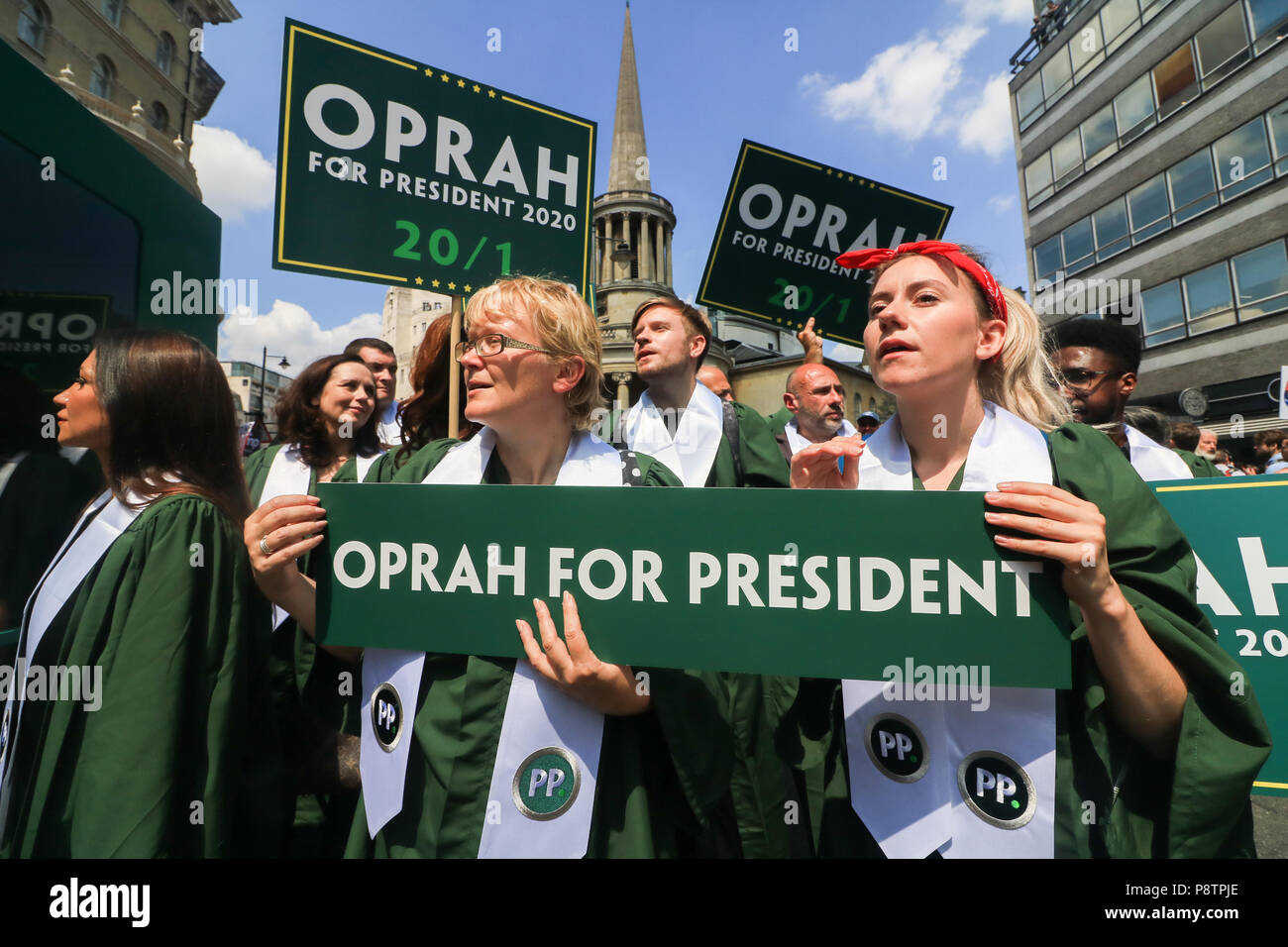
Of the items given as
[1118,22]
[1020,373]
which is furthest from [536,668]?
[1118,22]

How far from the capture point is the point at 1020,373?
5.57 feet

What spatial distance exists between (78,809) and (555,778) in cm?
104

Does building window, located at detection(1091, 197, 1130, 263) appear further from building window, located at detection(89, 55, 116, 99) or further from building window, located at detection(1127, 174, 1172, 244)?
building window, located at detection(89, 55, 116, 99)

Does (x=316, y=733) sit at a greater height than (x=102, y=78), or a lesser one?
lesser

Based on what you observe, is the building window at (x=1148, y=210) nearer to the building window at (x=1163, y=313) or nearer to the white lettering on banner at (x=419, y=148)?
the building window at (x=1163, y=313)

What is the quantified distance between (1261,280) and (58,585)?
2483cm

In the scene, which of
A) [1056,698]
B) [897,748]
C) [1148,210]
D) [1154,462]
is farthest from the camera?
[1148,210]

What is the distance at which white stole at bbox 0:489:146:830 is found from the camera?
5.28 ft

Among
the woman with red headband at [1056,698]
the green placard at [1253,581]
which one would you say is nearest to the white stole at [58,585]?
the woman with red headband at [1056,698]

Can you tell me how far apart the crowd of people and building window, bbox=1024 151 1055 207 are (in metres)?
29.0

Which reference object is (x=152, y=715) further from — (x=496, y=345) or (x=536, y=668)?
(x=496, y=345)
